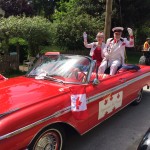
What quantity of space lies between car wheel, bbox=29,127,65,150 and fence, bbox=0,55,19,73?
7.20 meters

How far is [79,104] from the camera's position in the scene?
3.76 m

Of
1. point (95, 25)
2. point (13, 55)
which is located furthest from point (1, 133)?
point (95, 25)

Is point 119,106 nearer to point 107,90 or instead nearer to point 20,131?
point 107,90

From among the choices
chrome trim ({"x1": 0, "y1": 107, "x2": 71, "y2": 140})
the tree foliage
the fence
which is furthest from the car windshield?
the tree foliage

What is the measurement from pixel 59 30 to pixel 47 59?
9200 millimetres

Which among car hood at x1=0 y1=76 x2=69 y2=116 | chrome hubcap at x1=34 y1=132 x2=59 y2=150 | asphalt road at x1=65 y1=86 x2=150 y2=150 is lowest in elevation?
asphalt road at x1=65 y1=86 x2=150 y2=150

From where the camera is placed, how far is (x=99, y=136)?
15.3 feet

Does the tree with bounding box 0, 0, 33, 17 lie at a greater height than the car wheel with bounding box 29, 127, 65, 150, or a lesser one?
greater

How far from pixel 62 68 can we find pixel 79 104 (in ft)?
3.22

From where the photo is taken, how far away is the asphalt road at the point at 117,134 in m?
4.31

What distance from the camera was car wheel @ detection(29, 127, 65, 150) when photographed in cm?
330

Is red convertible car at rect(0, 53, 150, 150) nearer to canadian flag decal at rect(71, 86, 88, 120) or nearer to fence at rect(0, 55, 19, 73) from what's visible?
canadian flag decal at rect(71, 86, 88, 120)

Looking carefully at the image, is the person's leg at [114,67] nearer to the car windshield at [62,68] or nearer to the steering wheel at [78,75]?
the car windshield at [62,68]

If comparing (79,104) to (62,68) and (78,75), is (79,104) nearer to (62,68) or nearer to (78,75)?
(78,75)
